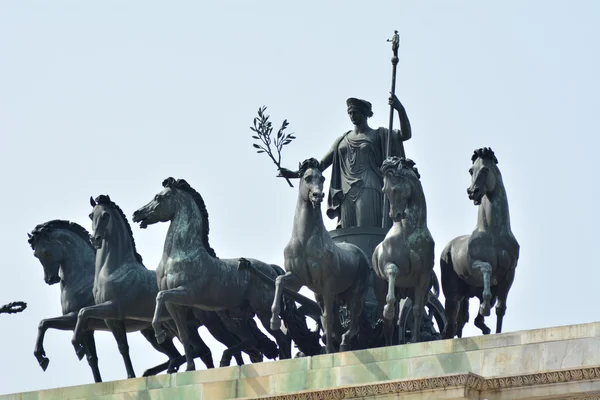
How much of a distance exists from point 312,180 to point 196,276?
2.29 m

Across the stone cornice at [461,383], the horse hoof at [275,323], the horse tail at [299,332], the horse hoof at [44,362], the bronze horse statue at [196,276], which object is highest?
the bronze horse statue at [196,276]

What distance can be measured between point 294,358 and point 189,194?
131 inches

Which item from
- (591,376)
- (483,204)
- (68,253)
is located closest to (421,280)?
(483,204)

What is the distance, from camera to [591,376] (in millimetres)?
31641

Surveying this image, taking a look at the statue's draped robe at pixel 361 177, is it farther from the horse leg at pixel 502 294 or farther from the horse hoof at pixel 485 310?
the horse hoof at pixel 485 310

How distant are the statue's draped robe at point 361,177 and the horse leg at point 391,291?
3.10 m

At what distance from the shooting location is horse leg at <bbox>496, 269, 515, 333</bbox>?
34.2m

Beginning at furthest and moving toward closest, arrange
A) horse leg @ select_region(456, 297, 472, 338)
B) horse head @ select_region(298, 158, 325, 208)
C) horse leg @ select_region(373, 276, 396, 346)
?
1. horse leg @ select_region(456, 297, 472, 338)
2. horse leg @ select_region(373, 276, 396, 346)
3. horse head @ select_region(298, 158, 325, 208)

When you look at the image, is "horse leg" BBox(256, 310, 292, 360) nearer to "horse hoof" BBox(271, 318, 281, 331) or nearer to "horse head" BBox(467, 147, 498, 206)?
"horse hoof" BBox(271, 318, 281, 331)

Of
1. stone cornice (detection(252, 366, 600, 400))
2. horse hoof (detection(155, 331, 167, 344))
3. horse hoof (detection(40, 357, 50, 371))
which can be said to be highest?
horse hoof (detection(40, 357, 50, 371))

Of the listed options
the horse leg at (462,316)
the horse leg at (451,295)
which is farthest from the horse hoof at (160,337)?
the horse leg at (462,316)

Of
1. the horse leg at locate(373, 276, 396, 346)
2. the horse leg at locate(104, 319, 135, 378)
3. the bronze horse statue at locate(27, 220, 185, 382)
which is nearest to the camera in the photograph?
the horse leg at locate(373, 276, 396, 346)

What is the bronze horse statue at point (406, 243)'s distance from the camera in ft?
112

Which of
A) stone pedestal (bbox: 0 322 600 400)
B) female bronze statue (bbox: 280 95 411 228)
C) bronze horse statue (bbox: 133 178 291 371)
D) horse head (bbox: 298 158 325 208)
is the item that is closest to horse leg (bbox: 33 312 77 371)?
bronze horse statue (bbox: 133 178 291 371)
